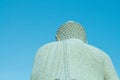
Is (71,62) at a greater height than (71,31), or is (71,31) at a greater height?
(71,31)

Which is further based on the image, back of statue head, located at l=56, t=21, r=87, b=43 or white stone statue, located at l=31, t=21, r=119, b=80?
back of statue head, located at l=56, t=21, r=87, b=43

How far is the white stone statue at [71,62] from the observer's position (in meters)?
8.21

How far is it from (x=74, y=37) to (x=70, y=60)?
3.66 ft

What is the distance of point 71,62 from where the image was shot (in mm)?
8328

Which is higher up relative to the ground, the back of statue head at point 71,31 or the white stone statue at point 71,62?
the back of statue head at point 71,31

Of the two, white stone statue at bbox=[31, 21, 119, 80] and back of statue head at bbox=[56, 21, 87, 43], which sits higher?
back of statue head at bbox=[56, 21, 87, 43]

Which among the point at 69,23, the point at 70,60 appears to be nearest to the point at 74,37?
the point at 69,23

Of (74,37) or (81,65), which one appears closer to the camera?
(81,65)

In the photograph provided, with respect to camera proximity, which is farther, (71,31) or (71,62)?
(71,31)

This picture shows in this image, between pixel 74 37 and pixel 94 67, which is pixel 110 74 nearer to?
pixel 94 67

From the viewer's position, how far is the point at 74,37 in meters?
9.30

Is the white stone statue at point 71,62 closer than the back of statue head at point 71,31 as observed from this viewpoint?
Yes

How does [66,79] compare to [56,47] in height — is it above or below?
below

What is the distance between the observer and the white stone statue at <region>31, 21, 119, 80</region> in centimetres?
821
